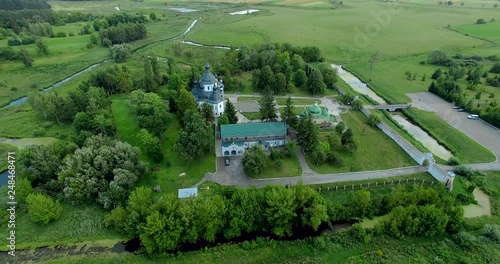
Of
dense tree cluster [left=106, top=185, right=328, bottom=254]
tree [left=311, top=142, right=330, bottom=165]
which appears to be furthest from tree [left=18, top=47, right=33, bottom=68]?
tree [left=311, top=142, right=330, bottom=165]

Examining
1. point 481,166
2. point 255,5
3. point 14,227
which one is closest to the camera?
point 14,227

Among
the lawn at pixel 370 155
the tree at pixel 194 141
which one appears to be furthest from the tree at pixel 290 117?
the tree at pixel 194 141

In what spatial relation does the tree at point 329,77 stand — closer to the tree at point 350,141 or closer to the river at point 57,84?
the tree at point 350,141

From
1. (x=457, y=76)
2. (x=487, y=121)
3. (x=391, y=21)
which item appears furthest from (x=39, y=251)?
(x=391, y=21)

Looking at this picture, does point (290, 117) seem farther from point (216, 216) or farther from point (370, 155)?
point (216, 216)

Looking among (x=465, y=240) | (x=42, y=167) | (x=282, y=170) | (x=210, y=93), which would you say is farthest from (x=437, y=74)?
(x=42, y=167)

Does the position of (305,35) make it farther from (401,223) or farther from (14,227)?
(14,227)
